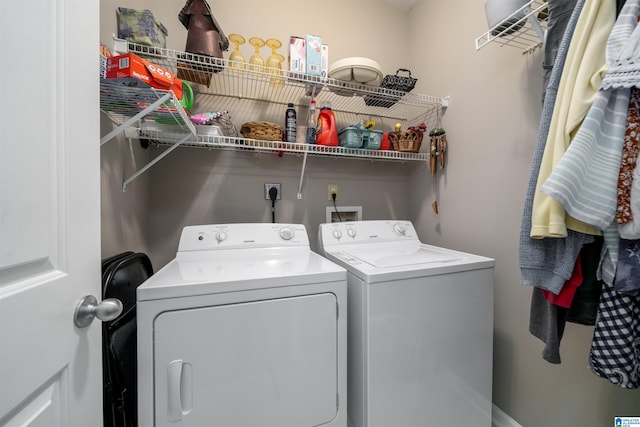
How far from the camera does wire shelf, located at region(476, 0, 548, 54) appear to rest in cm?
106

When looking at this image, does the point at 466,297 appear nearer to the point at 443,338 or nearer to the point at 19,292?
the point at 443,338

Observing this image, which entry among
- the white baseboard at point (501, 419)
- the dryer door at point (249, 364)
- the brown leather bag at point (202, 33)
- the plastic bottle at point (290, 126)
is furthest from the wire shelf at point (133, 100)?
the white baseboard at point (501, 419)

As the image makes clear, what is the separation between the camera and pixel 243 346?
Result: 2.90ft

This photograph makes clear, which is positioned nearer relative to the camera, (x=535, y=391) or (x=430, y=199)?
(x=535, y=391)

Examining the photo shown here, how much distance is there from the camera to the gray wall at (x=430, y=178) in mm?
1171

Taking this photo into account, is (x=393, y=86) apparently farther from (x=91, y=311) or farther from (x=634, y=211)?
(x=91, y=311)

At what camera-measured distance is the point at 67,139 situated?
0.52 meters

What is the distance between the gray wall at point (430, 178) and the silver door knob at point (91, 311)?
622 millimetres

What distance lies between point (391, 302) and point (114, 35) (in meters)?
1.68

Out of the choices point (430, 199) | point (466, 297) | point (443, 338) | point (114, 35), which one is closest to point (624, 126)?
point (466, 297)

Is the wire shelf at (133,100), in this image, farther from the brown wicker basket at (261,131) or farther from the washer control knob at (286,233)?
the washer control knob at (286,233)

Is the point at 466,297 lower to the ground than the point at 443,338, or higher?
higher

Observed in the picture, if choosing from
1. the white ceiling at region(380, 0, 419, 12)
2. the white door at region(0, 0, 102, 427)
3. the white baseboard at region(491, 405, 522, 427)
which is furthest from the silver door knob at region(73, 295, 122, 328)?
the white ceiling at region(380, 0, 419, 12)

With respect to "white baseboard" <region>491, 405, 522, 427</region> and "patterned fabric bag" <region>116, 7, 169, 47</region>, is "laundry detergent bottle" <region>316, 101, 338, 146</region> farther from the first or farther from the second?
"white baseboard" <region>491, 405, 522, 427</region>
